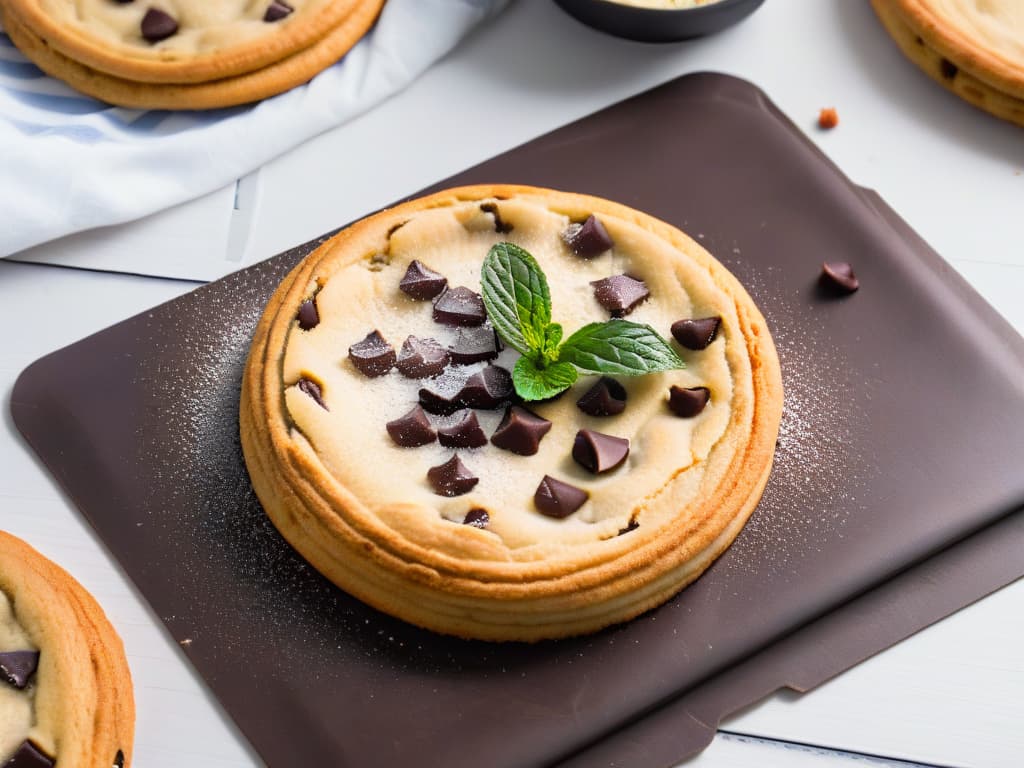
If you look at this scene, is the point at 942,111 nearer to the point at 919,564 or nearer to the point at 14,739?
the point at 919,564

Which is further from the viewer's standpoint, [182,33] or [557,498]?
[182,33]

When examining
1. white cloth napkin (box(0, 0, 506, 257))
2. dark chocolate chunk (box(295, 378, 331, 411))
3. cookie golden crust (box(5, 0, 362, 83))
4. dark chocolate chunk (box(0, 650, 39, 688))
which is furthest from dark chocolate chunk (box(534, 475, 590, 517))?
cookie golden crust (box(5, 0, 362, 83))

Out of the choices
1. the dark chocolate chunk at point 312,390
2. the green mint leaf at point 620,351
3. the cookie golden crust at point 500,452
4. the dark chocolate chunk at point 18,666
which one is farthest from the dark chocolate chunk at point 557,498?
the dark chocolate chunk at point 18,666

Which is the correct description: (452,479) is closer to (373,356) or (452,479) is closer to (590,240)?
(373,356)

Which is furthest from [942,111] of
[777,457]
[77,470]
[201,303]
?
[77,470]

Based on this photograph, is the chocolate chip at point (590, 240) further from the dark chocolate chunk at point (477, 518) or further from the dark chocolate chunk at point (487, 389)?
the dark chocolate chunk at point (477, 518)

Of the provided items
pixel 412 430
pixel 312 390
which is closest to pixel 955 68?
pixel 412 430
